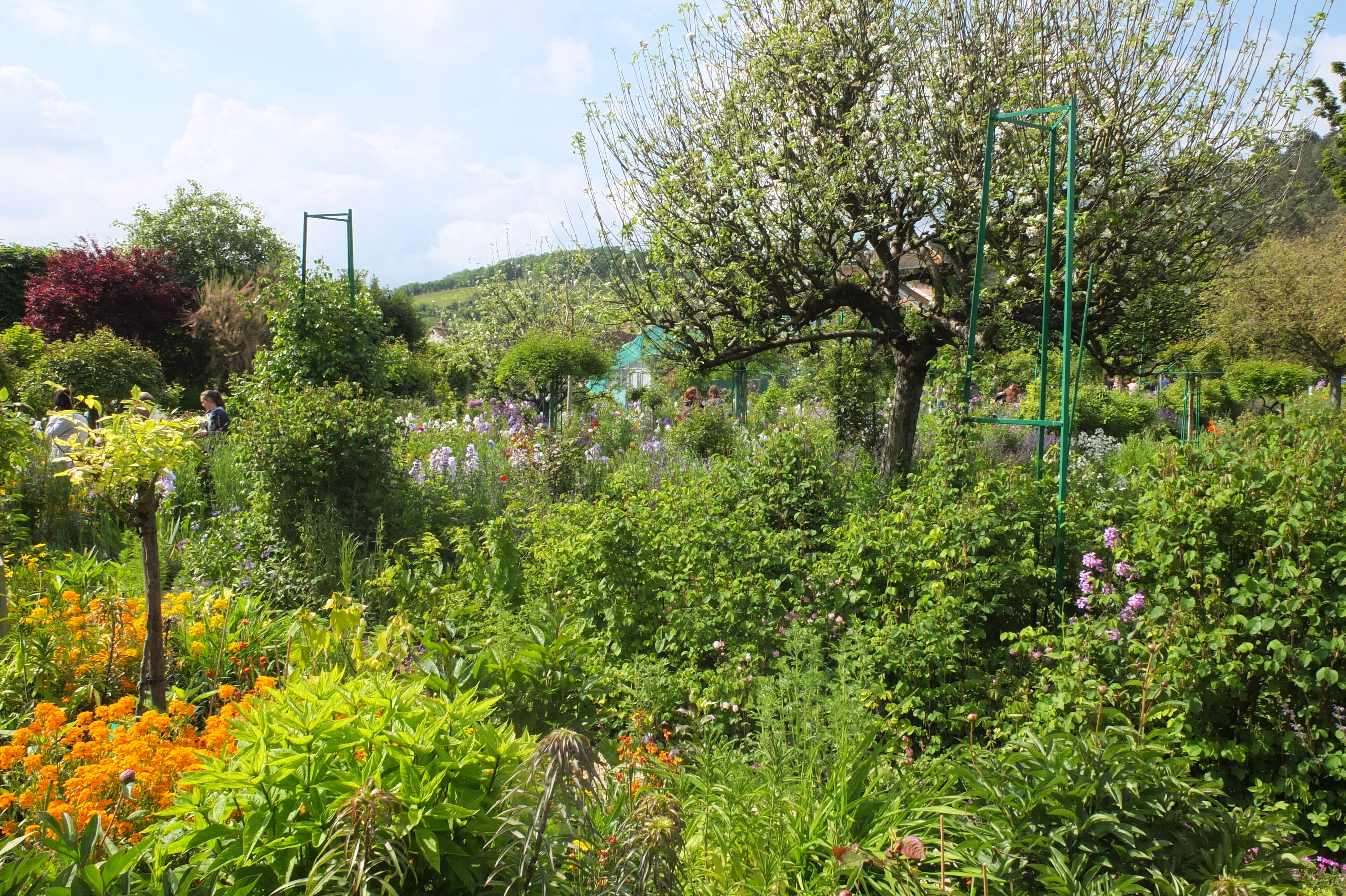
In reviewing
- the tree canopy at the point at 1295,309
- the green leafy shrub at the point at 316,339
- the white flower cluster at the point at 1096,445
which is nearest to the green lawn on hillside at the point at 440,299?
the tree canopy at the point at 1295,309

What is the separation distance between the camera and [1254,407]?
16.8 meters

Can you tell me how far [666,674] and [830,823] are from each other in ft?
4.17

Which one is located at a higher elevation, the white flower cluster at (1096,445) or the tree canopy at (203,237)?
the tree canopy at (203,237)

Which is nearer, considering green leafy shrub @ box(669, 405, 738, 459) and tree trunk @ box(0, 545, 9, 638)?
tree trunk @ box(0, 545, 9, 638)

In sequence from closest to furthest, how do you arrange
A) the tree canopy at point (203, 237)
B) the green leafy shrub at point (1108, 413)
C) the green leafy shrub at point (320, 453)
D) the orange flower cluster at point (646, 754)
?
the orange flower cluster at point (646, 754) < the green leafy shrub at point (320, 453) < the green leafy shrub at point (1108, 413) < the tree canopy at point (203, 237)

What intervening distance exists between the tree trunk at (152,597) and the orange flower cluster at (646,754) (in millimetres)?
1718

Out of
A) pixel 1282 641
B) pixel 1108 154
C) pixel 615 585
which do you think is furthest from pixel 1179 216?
pixel 615 585

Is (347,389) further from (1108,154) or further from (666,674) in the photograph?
(1108,154)

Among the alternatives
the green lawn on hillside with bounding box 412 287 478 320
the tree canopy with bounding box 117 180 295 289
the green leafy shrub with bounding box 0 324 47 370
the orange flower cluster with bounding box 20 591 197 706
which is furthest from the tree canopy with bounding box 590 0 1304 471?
the green lawn on hillside with bounding box 412 287 478 320

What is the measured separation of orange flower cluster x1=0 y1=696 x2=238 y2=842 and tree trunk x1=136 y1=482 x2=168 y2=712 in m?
0.21

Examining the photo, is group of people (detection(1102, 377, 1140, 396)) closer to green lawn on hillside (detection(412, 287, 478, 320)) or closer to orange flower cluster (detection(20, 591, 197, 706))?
orange flower cluster (detection(20, 591, 197, 706))

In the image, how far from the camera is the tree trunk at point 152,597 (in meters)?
2.72

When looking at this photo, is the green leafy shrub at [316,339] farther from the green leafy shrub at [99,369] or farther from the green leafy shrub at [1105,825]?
the green leafy shrub at [99,369]

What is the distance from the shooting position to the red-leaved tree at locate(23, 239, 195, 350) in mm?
17484
